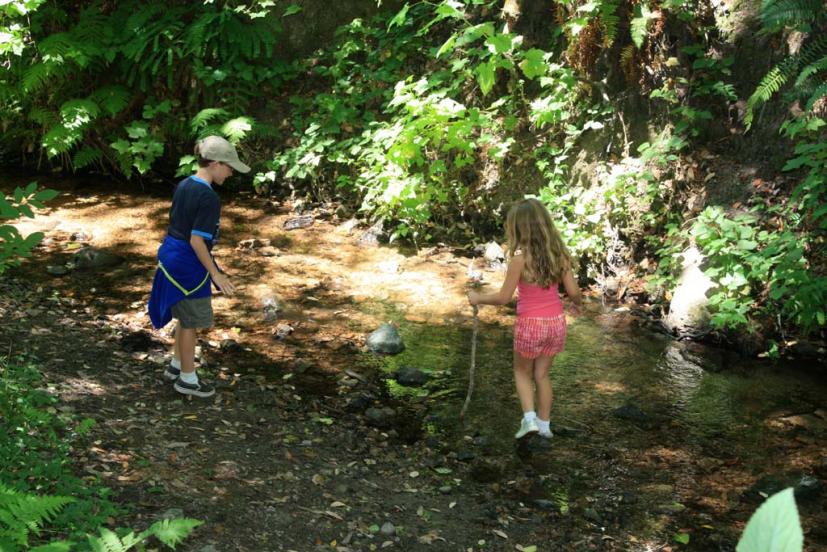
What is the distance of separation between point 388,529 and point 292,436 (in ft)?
3.89

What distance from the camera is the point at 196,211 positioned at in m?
5.09

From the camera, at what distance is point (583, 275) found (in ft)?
26.9


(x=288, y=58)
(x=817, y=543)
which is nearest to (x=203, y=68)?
(x=288, y=58)

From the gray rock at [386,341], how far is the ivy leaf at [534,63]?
339 centimetres

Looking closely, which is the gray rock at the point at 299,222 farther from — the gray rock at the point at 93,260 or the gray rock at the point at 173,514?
the gray rock at the point at 173,514

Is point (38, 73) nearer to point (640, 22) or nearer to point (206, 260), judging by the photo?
point (206, 260)

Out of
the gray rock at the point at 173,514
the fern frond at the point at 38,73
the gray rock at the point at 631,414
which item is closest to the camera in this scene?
the gray rock at the point at 173,514

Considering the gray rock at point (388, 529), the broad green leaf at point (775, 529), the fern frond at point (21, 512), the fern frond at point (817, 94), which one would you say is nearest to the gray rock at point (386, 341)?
the gray rock at point (388, 529)

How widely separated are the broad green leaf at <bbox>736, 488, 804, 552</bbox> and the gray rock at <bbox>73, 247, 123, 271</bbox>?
26.8 feet

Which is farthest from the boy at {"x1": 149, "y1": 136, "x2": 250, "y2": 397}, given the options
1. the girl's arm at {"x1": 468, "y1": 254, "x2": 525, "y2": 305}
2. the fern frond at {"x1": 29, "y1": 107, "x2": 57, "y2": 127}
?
the fern frond at {"x1": 29, "y1": 107, "x2": 57, "y2": 127}

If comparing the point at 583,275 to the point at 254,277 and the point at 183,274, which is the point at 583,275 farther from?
the point at 183,274

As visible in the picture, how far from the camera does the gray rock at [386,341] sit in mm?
6598

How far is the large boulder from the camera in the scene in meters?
6.97

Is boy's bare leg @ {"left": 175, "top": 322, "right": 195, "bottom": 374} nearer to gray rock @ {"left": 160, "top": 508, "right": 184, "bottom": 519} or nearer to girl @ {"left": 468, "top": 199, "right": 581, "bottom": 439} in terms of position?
gray rock @ {"left": 160, "top": 508, "right": 184, "bottom": 519}
